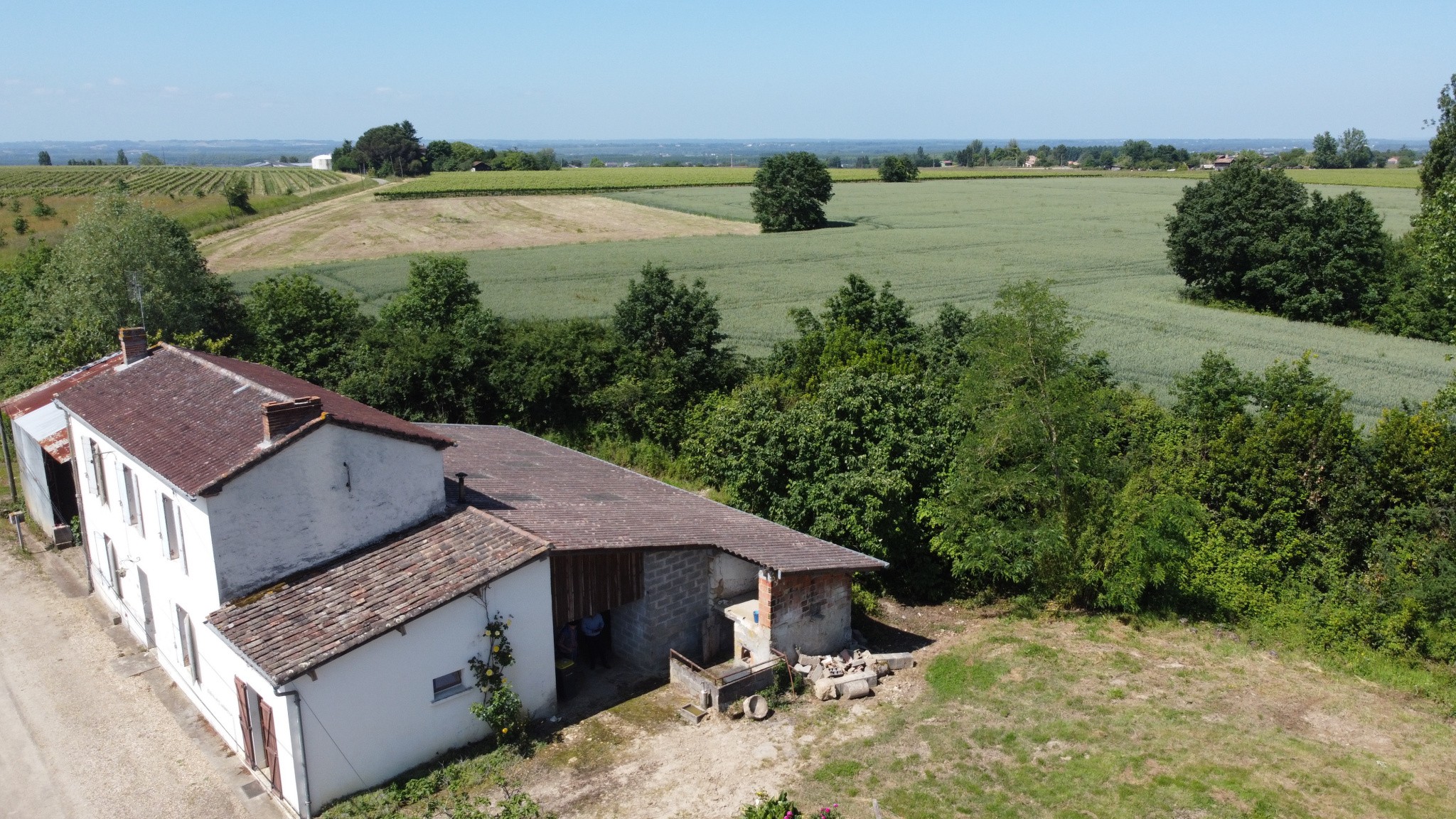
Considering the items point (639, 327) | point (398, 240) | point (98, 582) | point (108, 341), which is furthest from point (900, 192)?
point (98, 582)

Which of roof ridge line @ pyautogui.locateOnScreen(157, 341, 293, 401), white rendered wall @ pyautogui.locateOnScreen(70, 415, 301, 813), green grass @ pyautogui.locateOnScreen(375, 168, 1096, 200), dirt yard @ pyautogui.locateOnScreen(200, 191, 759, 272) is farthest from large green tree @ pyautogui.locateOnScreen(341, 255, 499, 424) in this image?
green grass @ pyautogui.locateOnScreen(375, 168, 1096, 200)

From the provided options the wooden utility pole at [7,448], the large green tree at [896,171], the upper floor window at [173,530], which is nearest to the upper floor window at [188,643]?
the upper floor window at [173,530]

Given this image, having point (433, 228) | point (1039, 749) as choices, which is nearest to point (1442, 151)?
point (1039, 749)

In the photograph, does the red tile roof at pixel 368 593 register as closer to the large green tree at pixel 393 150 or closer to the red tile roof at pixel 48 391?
the red tile roof at pixel 48 391

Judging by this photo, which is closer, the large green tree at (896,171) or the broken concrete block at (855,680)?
the broken concrete block at (855,680)

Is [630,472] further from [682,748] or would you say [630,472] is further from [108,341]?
[108,341]

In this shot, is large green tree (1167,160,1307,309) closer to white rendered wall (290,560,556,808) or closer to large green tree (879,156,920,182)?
white rendered wall (290,560,556,808)

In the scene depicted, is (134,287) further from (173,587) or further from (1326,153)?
(1326,153)
